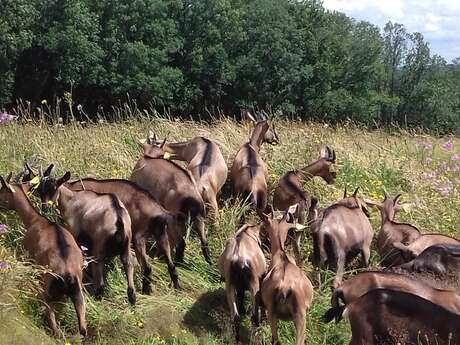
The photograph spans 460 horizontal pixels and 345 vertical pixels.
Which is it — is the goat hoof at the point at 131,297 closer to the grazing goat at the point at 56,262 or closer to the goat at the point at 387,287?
the grazing goat at the point at 56,262

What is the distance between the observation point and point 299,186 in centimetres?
951

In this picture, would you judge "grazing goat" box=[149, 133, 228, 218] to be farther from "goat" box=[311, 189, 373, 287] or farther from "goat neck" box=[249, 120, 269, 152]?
"goat" box=[311, 189, 373, 287]

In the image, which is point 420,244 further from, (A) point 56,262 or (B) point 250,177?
(A) point 56,262

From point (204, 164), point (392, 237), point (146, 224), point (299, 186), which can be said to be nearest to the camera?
point (146, 224)

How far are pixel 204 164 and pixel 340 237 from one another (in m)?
2.02

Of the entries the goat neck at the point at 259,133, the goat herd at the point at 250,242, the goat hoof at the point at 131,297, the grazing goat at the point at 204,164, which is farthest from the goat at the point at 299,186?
the goat hoof at the point at 131,297

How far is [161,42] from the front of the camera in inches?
1585

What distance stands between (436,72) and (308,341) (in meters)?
49.1

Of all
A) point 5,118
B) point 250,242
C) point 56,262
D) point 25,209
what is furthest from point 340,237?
point 5,118

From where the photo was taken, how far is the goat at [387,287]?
6.54m

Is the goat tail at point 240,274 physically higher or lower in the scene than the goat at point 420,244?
lower

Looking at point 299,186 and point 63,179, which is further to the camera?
point 299,186

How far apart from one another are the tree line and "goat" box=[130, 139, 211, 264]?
64.2ft

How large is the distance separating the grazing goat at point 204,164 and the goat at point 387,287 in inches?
98.8
